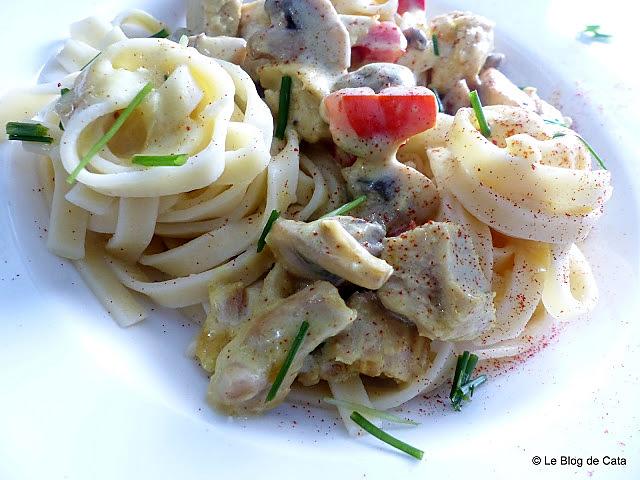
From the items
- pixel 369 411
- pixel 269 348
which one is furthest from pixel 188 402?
pixel 369 411

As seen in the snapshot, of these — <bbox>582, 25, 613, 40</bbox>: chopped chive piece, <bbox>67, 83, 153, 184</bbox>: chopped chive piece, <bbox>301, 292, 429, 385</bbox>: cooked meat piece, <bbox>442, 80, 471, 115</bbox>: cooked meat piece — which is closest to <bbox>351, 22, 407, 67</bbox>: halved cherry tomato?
Answer: <bbox>442, 80, 471, 115</bbox>: cooked meat piece

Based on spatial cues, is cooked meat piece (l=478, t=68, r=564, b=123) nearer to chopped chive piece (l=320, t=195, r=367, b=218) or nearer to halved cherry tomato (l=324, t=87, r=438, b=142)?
halved cherry tomato (l=324, t=87, r=438, b=142)

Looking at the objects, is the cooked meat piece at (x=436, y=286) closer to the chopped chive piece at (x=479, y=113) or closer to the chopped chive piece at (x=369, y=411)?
the chopped chive piece at (x=369, y=411)

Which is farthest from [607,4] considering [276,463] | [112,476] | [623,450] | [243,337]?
[112,476]

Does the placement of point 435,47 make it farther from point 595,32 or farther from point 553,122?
point 595,32

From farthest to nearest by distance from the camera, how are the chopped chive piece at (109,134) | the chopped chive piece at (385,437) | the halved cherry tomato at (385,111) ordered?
the halved cherry tomato at (385,111), the chopped chive piece at (109,134), the chopped chive piece at (385,437)

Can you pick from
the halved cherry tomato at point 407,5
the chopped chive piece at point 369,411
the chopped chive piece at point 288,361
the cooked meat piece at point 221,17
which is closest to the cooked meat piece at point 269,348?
the chopped chive piece at point 288,361

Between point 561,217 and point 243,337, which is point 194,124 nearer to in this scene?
point 243,337
